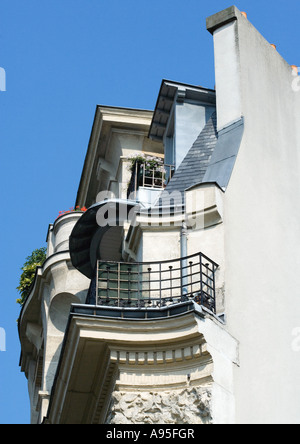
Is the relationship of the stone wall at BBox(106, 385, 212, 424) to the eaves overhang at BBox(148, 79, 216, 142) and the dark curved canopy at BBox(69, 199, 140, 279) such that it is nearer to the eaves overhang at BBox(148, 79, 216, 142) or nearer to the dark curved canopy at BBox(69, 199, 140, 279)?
the dark curved canopy at BBox(69, 199, 140, 279)

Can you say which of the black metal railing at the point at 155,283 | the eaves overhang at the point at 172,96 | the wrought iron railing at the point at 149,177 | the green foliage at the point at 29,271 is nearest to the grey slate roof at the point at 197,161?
the wrought iron railing at the point at 149,177

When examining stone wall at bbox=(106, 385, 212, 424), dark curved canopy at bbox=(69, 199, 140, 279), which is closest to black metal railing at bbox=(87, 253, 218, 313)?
stone wall at bbox=(106, 385, 212, 424)

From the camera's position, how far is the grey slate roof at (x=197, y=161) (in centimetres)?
1958

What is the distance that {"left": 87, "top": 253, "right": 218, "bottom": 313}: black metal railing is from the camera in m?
16.8

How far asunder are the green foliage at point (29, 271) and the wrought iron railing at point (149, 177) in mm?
6524

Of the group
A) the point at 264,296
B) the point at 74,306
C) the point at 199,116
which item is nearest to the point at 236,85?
the point at 199,116

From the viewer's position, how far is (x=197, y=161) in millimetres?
20031

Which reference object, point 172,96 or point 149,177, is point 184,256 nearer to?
point 149,177

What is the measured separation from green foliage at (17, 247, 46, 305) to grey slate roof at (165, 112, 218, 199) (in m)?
7.78

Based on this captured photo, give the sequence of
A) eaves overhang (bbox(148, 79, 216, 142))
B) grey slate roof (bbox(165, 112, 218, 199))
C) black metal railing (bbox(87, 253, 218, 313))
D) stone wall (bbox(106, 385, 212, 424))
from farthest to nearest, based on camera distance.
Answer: eaves overhang (bbox(148, 79, 216, 142))
grey slate roof (bbox(165, 112, 218, 199))
black metal railing (bbox(87, 253, 218, 313))
stone wall (bbox(106, 385, 212, 424))

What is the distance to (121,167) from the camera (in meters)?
24.0

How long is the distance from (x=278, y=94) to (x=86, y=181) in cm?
776

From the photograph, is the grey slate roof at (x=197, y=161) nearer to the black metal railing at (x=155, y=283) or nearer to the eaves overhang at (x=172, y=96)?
the eaves overhang at (x=172, y=96)

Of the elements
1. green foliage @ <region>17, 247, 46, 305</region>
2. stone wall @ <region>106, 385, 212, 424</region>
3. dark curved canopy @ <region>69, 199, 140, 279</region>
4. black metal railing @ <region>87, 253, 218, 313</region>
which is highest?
green foliage @ <region>17, 247, 46, 305</region>
